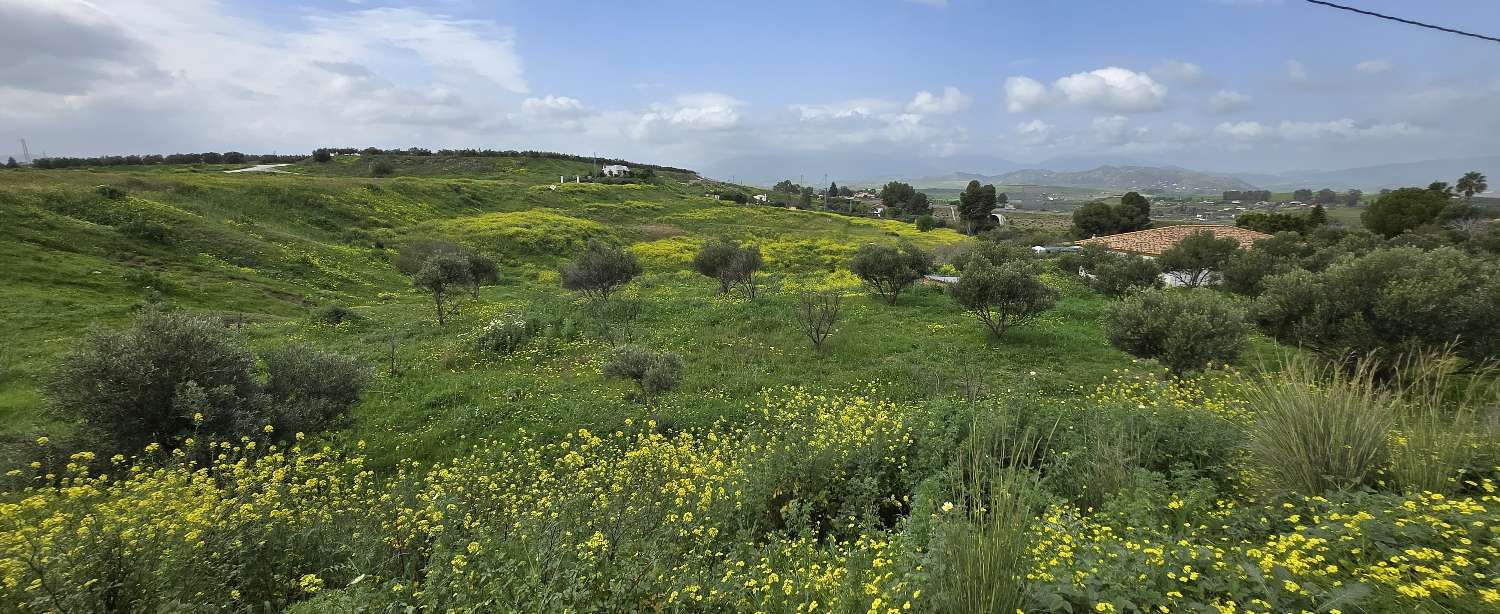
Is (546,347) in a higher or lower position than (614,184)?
lower

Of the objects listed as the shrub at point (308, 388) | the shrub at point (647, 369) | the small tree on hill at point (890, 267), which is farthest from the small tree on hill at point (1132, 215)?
the shrub at point (308, 388)

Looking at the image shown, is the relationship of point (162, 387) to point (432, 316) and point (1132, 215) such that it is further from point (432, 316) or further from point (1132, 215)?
point (1132, 215)

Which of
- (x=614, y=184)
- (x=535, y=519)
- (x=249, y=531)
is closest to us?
(x=249, y=531)

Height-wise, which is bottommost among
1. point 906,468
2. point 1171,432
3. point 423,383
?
point 423,383

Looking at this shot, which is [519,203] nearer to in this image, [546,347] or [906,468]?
[546,347]

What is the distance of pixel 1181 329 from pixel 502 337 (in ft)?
62.3

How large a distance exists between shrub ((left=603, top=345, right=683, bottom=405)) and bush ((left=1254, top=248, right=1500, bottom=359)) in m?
14.6

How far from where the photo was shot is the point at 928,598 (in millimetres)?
3537

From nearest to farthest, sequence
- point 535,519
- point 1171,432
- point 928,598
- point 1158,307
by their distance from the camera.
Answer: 1. point 928,598
2. point 535,519
3. point 1171,432
4. point 1158,307

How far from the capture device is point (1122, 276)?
89.9 feet

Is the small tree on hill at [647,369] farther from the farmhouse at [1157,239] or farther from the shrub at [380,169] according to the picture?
the shrub at [380,169]

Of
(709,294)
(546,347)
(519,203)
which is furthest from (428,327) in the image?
(519,203)

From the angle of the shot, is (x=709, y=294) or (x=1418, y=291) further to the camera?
(x=709, y=294)

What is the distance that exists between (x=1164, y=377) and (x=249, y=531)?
688 inches
